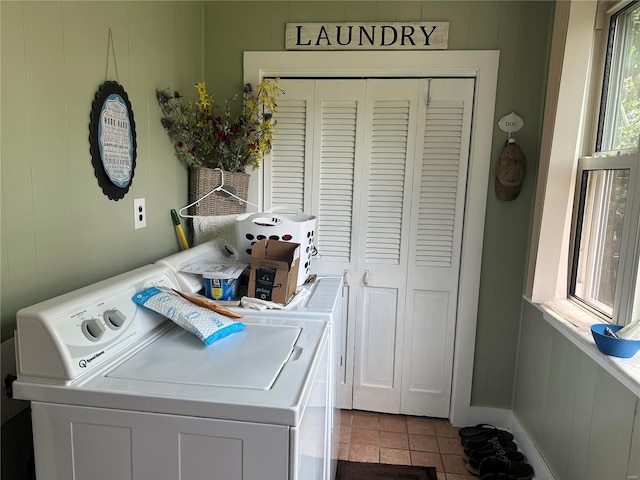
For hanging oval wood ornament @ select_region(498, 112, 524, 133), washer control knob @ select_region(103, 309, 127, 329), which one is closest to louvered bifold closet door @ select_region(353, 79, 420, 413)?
hanging oval wood ornament @ select_region(498, 112, 524, 133)

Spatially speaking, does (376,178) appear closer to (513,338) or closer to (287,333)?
Answer: (513,338)

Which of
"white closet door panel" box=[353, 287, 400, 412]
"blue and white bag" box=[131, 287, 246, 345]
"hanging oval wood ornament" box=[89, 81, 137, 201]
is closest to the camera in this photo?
"blue and white bag" box=[131, 287, 246, 345]

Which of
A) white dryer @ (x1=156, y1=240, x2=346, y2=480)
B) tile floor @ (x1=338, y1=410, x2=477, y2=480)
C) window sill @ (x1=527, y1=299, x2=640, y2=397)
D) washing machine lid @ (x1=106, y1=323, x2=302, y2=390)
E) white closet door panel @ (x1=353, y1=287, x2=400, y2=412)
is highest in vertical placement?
white dryer @ (x1=156, y1=240, x2=346, y2=480)

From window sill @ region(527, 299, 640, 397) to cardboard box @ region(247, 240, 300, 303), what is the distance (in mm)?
1106

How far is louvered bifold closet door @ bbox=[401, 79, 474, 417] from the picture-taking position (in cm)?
235

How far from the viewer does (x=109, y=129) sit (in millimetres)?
1548

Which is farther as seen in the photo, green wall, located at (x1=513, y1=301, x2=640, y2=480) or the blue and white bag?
green wall, located at (x1=513, y1=301, x2=640, y2=480)

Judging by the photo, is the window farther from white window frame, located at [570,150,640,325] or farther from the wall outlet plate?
the wall outlet plate

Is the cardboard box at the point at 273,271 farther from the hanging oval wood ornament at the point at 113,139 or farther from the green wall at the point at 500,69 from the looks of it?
the green wall at the point at 500,69

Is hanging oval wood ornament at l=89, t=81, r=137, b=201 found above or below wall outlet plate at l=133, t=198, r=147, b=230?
above

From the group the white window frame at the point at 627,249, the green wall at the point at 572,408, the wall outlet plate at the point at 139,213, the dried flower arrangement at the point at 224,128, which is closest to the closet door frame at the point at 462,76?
the dried flower arrangement at the point at 224,128

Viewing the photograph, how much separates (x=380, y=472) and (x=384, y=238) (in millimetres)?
1212

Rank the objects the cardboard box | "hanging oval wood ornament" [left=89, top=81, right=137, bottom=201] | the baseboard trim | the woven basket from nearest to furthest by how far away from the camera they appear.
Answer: "hanging oval wood ornament" [left=89, top=81, right=137, bottom=201] → the cardboard box → the baseboard trim → the woven basket

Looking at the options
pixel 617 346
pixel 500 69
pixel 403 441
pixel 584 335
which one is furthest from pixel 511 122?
pixel 403 441
